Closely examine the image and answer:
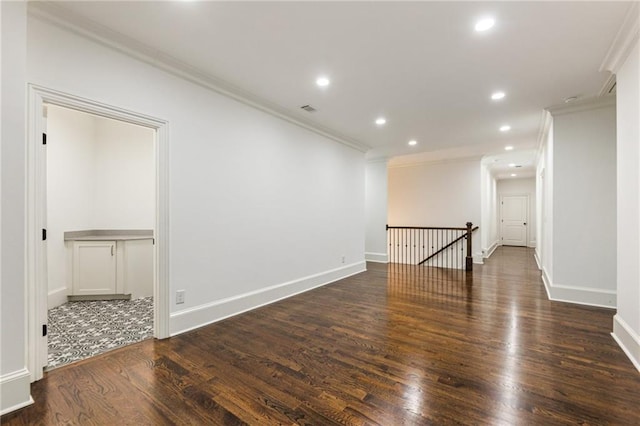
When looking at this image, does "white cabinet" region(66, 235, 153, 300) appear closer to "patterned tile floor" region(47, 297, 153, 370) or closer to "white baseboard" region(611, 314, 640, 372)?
"patterned tile floor" region(47, 297, 153, 370)

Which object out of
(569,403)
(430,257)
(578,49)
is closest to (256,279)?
(569,403)

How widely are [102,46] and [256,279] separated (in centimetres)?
287

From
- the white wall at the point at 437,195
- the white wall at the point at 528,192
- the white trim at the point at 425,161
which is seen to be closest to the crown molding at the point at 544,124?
the white trim at the point at 425,161

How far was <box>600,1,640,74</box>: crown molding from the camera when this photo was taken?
2.14 metres

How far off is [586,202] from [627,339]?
6.69 ft

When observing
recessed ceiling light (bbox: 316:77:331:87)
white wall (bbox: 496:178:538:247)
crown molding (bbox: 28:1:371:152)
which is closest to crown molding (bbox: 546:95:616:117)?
recessed ceiling light (bbox: 316:77:331:87)

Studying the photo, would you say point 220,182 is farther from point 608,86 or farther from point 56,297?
point 608,86

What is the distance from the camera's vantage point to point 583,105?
383 centimetres

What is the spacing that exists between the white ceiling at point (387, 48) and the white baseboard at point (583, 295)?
8.39ft

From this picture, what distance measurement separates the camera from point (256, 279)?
12.5ft

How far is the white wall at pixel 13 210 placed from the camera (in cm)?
175

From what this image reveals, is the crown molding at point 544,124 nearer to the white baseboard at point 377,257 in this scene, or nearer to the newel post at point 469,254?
the newel post at point 469,254

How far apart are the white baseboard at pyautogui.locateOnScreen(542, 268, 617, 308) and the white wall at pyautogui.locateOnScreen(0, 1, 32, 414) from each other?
5700mm


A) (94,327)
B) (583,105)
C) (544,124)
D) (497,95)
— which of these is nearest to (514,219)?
(544,124)
